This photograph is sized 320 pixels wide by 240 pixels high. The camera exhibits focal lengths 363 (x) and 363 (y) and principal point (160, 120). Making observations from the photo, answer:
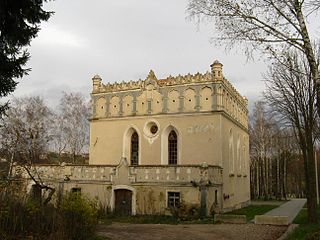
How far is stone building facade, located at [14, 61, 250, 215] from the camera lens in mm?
21812

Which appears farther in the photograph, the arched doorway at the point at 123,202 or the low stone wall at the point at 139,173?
the arched doorway at the point at 123,202

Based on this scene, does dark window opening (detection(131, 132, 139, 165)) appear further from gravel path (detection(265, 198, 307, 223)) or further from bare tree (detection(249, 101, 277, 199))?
bare tree (detection(249, 101, 277, 199))

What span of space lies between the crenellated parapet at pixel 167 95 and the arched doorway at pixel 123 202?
250 inches

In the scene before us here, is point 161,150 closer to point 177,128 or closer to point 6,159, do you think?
point 177,128

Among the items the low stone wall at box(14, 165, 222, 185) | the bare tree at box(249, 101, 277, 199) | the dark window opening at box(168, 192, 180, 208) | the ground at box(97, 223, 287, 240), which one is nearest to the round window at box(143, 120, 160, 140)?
the low stone wall at box(14, 165, 222, 185)

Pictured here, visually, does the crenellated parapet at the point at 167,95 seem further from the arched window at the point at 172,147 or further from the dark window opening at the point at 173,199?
the dark window opening at the point at 173,199

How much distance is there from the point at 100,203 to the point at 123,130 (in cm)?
642

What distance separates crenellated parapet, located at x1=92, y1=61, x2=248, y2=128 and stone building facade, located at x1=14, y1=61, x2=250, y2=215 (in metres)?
0.07

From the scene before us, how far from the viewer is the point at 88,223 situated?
10852mm

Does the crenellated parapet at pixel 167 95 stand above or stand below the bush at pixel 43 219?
above

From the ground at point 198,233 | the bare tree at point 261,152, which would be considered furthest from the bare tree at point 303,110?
the bare tree at point 261,152

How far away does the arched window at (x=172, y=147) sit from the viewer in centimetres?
2569

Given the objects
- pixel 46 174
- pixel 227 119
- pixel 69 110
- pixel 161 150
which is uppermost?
pixel 69 110

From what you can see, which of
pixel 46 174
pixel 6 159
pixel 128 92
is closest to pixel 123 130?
pixel 128 92
